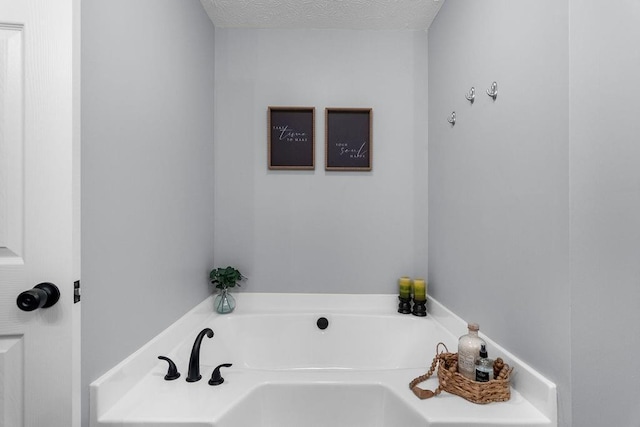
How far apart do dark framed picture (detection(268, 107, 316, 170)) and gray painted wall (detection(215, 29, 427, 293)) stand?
51 millimetres

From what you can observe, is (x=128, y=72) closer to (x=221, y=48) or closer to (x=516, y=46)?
(x=221, y=48)

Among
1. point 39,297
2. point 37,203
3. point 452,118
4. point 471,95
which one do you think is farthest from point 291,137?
point 39,297

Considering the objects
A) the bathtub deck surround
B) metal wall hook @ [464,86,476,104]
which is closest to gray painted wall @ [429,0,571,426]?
metal wall hook @ [464,86,476,104]

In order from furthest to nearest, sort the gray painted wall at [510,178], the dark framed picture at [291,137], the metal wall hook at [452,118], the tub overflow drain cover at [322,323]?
the dark framed picture at [291,137]
the tub overflow drain cover at [322,323]
the metal wall hook at [452,118]
the gray painted wall at [510,178]

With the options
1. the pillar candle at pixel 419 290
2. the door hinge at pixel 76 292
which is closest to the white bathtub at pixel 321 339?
the pillar candle at pixel 419 290

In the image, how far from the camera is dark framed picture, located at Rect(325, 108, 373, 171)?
2047mm

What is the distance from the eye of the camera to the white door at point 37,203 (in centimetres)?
83

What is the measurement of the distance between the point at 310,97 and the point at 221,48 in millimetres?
639

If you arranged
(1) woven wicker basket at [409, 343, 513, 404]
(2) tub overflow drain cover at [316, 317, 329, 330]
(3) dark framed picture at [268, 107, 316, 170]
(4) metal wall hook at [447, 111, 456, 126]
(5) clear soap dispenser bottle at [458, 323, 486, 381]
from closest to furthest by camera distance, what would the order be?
1. (1) woven wicker basket at [409, 343, 513, 404]
2. (5) clear soap dispenser bottle at [458, 323, 486, 381]
3. (4) metal wall hook at [447, 111, 456, 126]
4. (2) tub overflow drain cover at [316, 317, 329, 330]
5. (3) dark framed picture at [268, 107, 316, 170]

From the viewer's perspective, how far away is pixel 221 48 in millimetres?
2068

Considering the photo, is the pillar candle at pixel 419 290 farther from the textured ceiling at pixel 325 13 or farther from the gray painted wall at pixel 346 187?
the textured ceiling at pixel 325 13

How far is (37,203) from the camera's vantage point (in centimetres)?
85

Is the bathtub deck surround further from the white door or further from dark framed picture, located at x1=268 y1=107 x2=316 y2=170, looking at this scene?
dark framed picture, located at x1=268 y1=107 x2=316 y2=170

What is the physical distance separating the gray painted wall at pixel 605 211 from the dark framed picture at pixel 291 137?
4.53 ft
